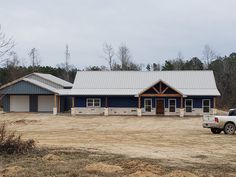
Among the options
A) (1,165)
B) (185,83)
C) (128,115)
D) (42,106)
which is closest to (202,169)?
(1,165)

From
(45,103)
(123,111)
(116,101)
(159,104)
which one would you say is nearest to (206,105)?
(159,104)

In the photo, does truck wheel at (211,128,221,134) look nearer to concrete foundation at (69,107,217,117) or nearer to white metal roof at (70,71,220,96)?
concrete foundation at (69,107,217,117)

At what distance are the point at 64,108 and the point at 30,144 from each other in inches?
1810

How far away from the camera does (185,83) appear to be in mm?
55125

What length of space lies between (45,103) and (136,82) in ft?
38.4

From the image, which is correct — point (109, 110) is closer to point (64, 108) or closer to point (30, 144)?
point (64, 108)

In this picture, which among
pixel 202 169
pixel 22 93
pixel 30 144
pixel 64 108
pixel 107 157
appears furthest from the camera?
pixel 64 108

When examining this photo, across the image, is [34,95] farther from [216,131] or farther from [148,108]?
[216,131]

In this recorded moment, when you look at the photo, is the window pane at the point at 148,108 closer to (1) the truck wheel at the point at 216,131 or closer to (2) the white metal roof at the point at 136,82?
(2) the white metal roof at the point at 136,82

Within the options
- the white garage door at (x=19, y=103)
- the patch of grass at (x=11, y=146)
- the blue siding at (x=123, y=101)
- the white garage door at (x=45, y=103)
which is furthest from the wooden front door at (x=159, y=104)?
the patch of grass at (x=11, y=146)

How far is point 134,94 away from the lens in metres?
52.1

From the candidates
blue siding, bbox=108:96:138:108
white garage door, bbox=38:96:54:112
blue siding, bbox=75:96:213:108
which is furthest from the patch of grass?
white garage door, bbox=38:96:54:112

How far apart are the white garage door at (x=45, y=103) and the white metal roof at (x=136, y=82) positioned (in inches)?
169

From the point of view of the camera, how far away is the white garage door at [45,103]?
191 feet
